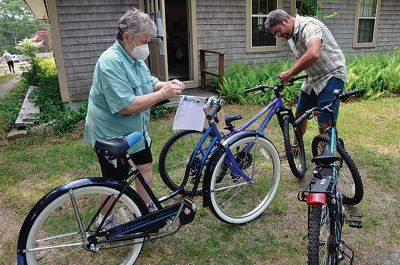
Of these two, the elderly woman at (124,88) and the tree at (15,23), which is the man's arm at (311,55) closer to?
the elderly woman at (124,88)

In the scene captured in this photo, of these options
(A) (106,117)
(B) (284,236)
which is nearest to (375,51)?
(B) (284,236)

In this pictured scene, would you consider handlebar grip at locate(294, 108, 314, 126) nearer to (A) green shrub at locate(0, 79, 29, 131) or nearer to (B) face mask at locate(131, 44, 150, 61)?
(B) face mask at locate(131, 44, 150, 61)

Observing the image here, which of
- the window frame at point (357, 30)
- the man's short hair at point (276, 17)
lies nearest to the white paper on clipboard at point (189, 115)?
the man's short hair at point (276, 17)

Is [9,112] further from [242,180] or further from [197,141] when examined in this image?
[242,180]

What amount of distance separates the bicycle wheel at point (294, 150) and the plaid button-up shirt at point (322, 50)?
0.45 metres

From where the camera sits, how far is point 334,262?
2016mm

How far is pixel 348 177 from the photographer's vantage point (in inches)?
140

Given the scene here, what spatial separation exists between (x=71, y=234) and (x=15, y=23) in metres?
63.2

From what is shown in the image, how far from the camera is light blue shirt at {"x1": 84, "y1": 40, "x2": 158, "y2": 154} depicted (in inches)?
85.7

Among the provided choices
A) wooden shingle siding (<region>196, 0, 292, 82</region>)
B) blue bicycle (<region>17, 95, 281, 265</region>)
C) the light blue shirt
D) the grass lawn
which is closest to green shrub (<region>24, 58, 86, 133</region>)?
the grass lawn

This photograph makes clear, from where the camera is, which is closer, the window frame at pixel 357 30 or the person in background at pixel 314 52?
the person in background at pixel 314 52

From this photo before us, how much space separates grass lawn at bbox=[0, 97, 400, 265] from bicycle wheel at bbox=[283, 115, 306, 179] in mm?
146

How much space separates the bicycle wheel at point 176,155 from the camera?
3.35 meters

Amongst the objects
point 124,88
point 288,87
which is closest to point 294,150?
point 124,88
